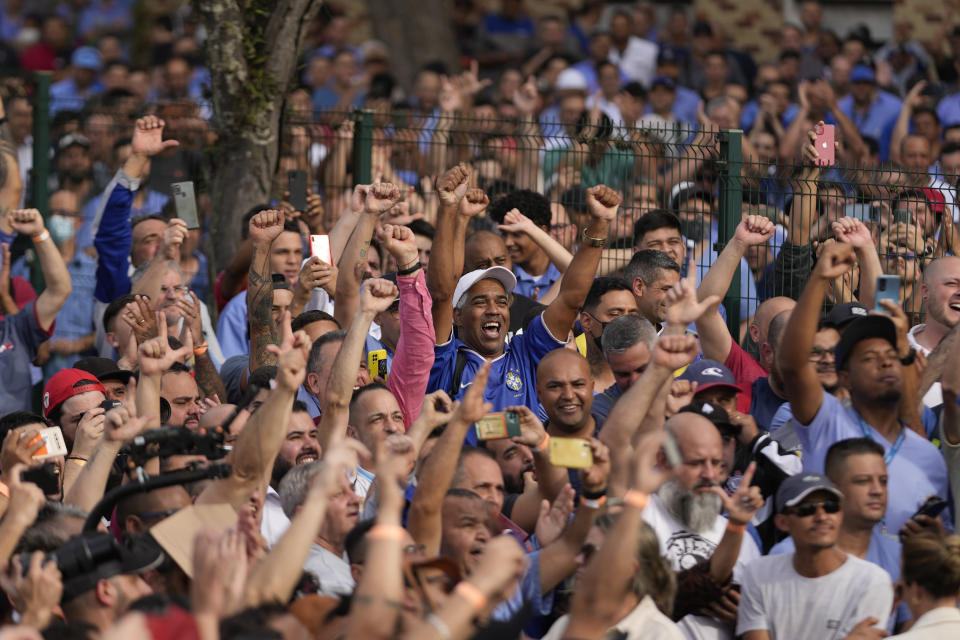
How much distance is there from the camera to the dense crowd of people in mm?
5758

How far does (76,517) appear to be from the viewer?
6477mm

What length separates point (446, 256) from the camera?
8531 mm

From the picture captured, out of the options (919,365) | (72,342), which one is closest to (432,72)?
(72,342)

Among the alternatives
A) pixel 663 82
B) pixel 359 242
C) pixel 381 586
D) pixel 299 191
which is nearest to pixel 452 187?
pixel 359 242

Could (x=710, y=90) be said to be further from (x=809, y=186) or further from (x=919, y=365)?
(x=919, y=365)

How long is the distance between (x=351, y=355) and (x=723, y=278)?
2.29 m

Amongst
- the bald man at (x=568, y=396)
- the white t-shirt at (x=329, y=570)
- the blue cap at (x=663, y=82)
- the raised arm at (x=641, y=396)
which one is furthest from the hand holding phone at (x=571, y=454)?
the blue cap at (x=663, y=82)

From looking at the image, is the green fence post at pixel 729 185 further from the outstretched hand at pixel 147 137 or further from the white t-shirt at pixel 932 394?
the outstretched hand at pixel 147 137

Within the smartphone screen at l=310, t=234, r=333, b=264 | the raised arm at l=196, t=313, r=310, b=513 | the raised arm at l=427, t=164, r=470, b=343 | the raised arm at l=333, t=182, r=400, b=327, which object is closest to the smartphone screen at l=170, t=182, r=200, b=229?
the raised arm at l=333, t=182, r=400, b=327

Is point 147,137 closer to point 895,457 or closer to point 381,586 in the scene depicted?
point 895,457

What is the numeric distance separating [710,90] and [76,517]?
1087 centimetres

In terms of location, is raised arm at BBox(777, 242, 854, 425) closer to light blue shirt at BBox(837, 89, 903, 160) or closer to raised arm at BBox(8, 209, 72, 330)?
raised arm at BBox(8, 209, 72, 330)

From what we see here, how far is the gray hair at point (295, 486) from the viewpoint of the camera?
689cm

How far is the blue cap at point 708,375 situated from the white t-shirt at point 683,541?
3.54ft
